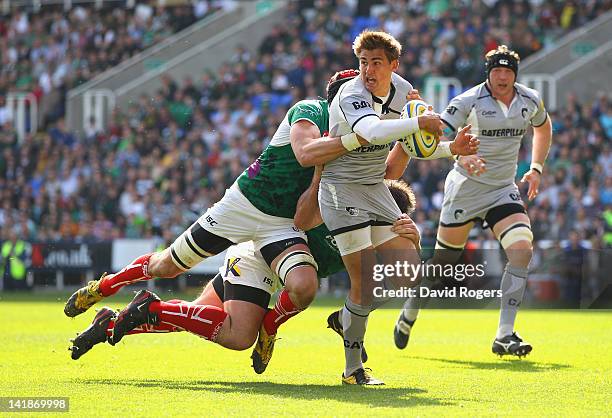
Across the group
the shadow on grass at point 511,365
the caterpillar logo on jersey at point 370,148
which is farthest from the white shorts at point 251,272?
the shadow on grass at point 511,365

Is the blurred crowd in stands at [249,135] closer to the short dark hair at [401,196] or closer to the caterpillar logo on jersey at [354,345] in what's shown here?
the short dark hair at [401,196]

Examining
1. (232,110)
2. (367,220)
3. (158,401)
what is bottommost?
(158,401)

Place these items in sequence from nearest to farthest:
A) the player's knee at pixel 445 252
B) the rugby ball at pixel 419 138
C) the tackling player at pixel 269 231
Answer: the rugby ball at pixel 419 138 → the tackling player at pixel 269 231 → the player's knee at pixel 445 252

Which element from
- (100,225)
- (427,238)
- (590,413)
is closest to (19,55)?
(100,225)

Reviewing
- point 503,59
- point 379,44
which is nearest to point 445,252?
point 503,59

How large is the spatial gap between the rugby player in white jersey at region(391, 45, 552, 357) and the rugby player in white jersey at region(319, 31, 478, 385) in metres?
2.24

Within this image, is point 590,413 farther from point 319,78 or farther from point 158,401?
point 319,78

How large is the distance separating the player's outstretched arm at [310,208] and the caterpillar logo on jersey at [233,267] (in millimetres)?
546

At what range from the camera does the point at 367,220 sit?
7.73 meters

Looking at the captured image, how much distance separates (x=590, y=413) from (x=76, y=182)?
20.2 m

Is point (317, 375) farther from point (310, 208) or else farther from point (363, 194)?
point (363, 194)

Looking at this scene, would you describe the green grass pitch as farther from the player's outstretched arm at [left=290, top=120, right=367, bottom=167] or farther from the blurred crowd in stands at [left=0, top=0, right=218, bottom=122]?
the blurred crowd in stands at [left=0, top=0, right=218, bottom=122]

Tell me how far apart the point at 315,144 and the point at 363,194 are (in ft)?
1.83

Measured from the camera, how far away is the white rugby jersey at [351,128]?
7426 mm
